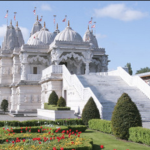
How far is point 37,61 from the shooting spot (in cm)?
3975

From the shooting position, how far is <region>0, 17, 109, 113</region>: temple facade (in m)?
35.0

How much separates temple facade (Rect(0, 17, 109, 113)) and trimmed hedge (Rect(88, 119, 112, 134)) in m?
13.7

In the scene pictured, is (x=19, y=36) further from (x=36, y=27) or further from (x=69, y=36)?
(x=69, y=36)

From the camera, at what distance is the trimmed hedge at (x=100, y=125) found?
14.1 m

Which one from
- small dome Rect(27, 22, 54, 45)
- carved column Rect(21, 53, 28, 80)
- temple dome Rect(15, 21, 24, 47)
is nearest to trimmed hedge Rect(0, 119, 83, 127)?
carved column Rect(21, 53, 28, 80)

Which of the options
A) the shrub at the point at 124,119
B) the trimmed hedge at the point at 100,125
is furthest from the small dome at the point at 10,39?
the shrub at the point at 124,119

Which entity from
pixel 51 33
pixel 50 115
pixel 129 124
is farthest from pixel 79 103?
pixel 51 33

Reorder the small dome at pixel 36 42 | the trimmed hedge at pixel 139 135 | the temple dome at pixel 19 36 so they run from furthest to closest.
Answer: the temple dome at pixel 19 36 → the small dome at pixel 36 42 → the trimmed hedge at pixel 139 135

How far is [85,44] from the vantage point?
3550 cm

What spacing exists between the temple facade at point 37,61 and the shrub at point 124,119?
1716cm

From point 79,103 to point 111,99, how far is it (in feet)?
10.2

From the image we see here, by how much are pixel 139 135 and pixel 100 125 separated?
3.82m

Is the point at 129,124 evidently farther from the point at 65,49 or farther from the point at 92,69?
the point at 92,69

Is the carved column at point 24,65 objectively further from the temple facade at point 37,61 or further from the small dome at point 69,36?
the small dome at point 69,36
